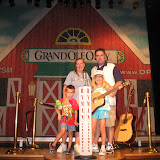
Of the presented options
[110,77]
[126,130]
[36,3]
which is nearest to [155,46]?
[110,77]

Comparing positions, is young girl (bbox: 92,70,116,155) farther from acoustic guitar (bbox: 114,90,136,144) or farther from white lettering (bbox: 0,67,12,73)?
white lettering (bbox: 0,67,12,73)

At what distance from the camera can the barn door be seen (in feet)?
16.9

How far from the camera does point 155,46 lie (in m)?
5.49

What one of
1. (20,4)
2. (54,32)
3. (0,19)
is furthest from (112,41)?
(0,19)

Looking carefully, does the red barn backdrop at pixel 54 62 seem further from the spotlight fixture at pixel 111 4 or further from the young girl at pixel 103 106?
the young girl at pixel 103 106

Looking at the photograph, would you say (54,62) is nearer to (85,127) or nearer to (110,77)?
(110,77)

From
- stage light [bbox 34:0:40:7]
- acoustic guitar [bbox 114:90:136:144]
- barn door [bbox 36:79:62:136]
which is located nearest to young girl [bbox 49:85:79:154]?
acoustic guitar [bbox 114:90:136:144]

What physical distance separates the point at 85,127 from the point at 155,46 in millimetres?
3611

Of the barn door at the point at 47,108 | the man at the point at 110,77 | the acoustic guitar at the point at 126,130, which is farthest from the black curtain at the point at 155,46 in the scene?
the barn door at the point at 47,108

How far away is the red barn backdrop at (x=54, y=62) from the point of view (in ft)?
17.0

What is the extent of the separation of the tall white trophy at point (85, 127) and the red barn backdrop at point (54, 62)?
2.51 metres

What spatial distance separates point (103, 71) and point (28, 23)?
295 centimetres

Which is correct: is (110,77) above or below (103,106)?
above

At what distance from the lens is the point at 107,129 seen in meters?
3.52
